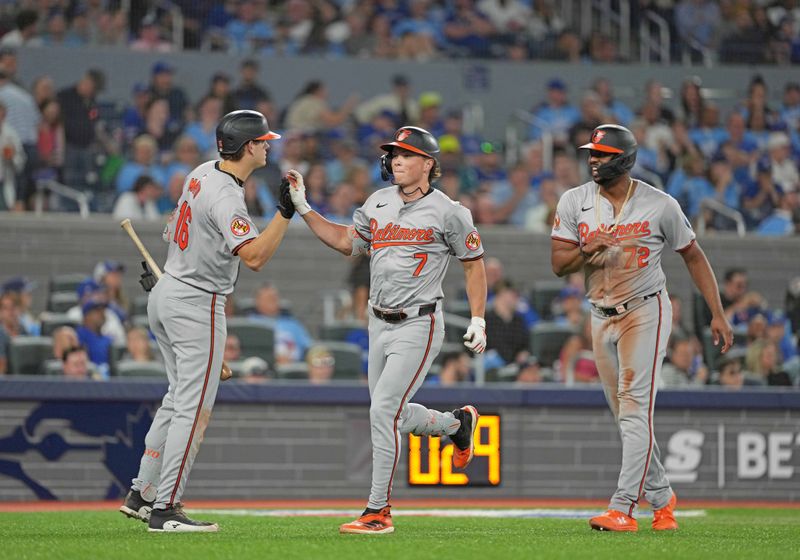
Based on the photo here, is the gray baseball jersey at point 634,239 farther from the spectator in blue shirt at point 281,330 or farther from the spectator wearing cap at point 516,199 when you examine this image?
the spectator wearing cap at point 516,199

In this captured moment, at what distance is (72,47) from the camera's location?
1706 cm

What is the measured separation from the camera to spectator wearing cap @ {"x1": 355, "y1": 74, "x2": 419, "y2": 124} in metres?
17.5

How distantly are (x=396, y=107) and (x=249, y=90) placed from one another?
2.04m

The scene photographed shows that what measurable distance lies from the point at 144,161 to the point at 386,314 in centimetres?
898

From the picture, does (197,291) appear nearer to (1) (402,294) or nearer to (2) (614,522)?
(1) (402,294)

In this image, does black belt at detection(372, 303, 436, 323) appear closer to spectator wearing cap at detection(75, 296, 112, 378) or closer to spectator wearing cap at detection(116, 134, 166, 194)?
spectator wearing cap at detection(75, 296, 112, 378)

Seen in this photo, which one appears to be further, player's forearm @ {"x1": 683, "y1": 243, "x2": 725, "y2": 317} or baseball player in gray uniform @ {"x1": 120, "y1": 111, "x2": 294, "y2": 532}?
player's forearm @ {"x1": 683, "y1": 243, "x2": 725, "y2": 317}

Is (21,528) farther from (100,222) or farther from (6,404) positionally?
(100,222)

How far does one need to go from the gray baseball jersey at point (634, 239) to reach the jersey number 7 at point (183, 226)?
6.49 feet

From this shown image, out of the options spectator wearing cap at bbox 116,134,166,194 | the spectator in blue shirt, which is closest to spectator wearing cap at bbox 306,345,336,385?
the spectator in blue shirt

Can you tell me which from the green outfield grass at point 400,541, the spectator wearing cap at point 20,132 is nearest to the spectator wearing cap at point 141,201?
the spectator wearing cap at point 20,132

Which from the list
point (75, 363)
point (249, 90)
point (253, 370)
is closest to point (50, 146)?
point (249, 90)

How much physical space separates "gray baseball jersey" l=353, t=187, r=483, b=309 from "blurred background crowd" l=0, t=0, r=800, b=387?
499 cm

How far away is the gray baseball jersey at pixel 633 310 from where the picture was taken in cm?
679
